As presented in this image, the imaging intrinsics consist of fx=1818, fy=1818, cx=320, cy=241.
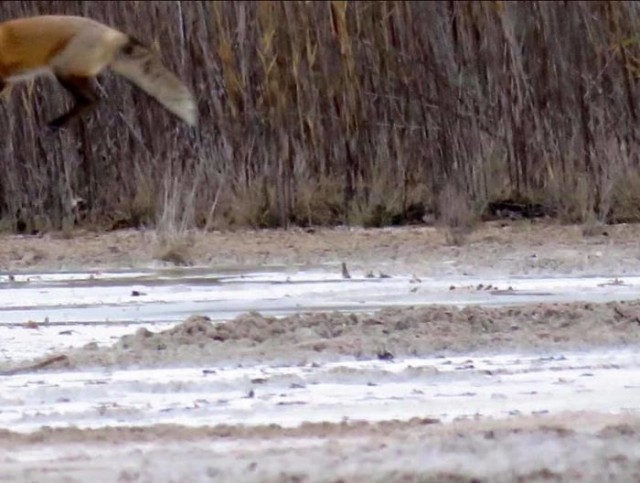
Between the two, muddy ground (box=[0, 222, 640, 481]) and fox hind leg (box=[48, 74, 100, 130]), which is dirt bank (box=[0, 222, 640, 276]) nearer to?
muddy ground (box=[0, 222, 640, 481])

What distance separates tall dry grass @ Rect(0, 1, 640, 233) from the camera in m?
10.9

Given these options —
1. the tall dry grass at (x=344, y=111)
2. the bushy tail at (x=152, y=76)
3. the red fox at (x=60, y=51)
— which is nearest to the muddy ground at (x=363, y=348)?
the tall dry grass at (x=344, y=111)

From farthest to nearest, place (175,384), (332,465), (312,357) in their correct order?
(312,357)
(175,384)
(332,465)

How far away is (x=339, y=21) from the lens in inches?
440

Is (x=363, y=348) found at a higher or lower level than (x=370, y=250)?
higher

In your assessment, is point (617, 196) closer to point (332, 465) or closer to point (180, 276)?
point (180, 276)

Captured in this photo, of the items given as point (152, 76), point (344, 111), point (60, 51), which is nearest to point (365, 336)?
point (60, 51)

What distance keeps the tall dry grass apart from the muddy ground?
59 cm

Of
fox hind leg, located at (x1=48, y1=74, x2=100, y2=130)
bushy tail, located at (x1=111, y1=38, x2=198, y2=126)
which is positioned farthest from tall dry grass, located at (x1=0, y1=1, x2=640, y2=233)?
fox hind leg, located at (x1=48, y1=74, x2=100, y2=130)

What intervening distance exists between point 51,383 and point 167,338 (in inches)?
26.4

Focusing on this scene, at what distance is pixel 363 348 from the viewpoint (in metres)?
5.90

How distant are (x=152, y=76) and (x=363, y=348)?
408cm

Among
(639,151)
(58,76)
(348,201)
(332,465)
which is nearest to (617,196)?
(639,151)

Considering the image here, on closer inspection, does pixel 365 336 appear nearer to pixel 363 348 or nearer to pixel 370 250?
pixel 363 348
